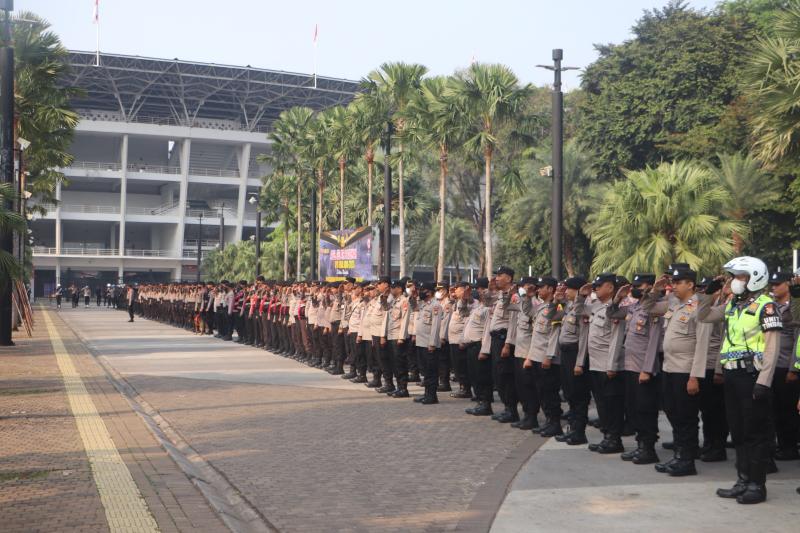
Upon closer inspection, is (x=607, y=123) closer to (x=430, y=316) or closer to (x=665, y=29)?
(x=665, y=29)

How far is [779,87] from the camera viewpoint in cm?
1438

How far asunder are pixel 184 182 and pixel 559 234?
248ft

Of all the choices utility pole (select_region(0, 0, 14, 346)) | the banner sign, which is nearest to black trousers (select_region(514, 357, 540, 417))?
utility pole (select_region(0, 0, 14, 346))

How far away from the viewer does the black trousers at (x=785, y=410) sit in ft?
30.6

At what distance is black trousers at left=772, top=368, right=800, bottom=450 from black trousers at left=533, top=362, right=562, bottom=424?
2442mm

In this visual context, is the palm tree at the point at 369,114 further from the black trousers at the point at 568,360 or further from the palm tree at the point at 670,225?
the black trousers at the point at 568,360

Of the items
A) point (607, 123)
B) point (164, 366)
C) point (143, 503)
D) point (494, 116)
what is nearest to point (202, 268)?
point (607, 123)

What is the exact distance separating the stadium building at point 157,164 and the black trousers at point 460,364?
75.5 meters

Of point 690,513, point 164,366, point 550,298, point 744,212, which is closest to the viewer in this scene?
point 690,513

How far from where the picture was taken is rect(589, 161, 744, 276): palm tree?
866 inches

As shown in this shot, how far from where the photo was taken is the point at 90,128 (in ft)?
281

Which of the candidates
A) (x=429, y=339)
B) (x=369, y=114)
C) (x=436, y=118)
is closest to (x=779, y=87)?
(x=429, y=339)

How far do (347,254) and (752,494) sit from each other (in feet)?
80.7

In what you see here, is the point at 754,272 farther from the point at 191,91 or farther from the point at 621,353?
the point at 191,91
